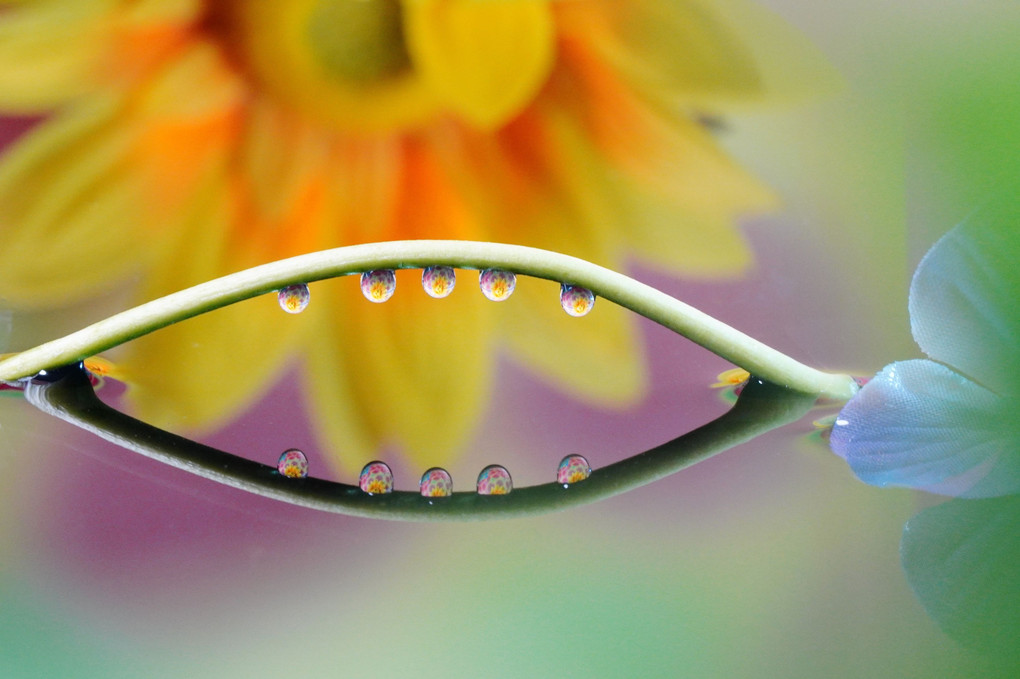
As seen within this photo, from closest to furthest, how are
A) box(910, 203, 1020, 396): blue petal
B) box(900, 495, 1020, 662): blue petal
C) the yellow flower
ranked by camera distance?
1. box(900, 495, 1020, 662): blue petal
2. box(910, 203, 1020, 396): blue petal
3. the yellow flower

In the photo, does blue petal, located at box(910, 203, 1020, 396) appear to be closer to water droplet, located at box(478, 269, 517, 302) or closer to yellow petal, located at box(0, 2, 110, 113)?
water droplet, located at box(478, 269, 517, 302)

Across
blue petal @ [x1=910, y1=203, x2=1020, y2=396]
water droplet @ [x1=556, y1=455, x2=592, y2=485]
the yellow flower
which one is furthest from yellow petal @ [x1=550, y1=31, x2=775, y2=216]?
water droplet @ [x1=556, y1=455, x2=592, y2=485]

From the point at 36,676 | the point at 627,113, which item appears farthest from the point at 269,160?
the point at 36,676

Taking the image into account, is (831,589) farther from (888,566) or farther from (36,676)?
(36,676)

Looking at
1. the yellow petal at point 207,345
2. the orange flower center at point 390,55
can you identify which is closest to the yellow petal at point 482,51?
the orange flower center at point 390,55

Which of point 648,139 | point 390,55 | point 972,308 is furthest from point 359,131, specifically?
point 972,308

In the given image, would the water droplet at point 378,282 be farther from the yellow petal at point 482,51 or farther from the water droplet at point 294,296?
the yellow petal at point 482,51
